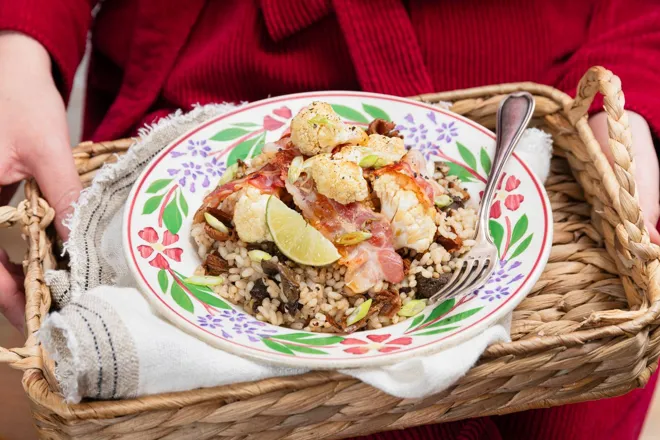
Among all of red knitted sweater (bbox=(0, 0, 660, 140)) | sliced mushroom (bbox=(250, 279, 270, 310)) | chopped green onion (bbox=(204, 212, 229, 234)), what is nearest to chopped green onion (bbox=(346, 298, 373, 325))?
sliced mushroom (bbox=(250, 279, 270, 310))

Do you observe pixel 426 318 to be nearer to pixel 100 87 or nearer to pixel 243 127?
pixel 243 127

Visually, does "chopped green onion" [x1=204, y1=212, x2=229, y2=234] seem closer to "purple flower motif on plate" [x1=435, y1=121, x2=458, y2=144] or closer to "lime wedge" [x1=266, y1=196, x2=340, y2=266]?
"lime wedge" [x1=266, y1=196, x2=340, y2=266]

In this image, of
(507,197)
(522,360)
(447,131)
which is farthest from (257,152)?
(522,360)

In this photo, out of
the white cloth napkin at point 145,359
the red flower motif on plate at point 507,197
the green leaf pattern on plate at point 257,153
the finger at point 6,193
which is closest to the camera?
the white cloth napkin at point 145,359

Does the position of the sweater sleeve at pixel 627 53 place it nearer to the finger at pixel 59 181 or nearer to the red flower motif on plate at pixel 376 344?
the red flower motif on plate at pixel 376 344

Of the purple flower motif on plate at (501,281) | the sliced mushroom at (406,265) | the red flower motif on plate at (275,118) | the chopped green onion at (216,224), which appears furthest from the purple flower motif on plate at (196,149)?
the purple flower motif on plate at (501,281)

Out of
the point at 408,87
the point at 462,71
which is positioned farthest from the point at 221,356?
the point at 462,71
